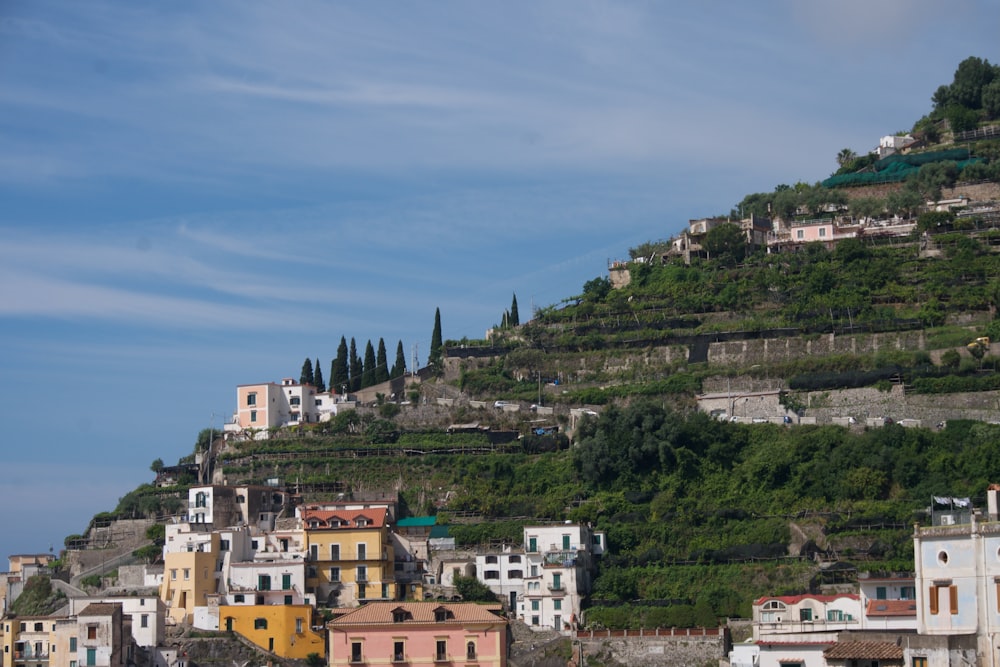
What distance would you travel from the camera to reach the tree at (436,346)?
356ft

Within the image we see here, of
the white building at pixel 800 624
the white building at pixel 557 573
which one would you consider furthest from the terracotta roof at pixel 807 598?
the white building at pixel 557 573

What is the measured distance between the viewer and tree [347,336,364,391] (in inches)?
4419

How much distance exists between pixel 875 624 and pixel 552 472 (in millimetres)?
28366

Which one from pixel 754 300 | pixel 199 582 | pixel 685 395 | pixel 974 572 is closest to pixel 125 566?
pixel 199 582

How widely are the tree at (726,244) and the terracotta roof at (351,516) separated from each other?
104 feet

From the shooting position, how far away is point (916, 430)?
8569 centimetres

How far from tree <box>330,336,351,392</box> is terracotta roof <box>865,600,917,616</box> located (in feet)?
165

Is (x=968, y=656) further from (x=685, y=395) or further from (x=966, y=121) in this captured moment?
(x=966, y=121)

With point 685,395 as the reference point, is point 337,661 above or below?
below

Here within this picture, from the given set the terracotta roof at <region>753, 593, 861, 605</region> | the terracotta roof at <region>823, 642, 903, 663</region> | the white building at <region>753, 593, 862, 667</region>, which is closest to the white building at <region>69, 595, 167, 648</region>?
the terracotta roof at <region>753, 593, 861, 605</region>

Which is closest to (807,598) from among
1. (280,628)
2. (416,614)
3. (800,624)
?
(800,624)

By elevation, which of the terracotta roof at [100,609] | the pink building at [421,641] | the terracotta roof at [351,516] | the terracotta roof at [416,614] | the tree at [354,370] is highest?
the tree at [354,370]

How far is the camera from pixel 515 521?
8800 centimetres

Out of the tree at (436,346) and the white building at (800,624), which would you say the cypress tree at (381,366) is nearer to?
the tree at (436,346)
